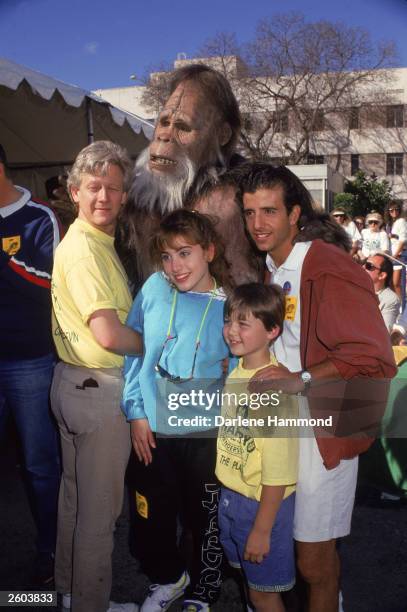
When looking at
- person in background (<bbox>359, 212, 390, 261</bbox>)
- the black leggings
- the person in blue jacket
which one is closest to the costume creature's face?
the person in blue jacket

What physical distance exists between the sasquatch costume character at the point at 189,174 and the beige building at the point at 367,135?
2158 cm

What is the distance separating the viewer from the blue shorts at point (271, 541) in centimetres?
171

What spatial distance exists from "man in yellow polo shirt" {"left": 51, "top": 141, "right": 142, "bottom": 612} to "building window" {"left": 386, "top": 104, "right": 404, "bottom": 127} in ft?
101

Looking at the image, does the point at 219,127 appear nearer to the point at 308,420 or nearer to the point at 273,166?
the point at 273,166

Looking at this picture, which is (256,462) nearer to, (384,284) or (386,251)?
(384,284)

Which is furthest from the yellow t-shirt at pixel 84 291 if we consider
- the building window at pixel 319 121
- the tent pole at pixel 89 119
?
the building window at pixel 319 121

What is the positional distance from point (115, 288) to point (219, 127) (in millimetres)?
951

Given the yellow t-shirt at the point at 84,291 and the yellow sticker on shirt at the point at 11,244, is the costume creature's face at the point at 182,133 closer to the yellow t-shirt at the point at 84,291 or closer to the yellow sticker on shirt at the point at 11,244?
the yellow t-shirt at the point at 84,291

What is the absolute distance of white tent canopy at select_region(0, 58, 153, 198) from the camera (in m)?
4.99

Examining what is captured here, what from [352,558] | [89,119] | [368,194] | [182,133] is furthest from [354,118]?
[352,558]

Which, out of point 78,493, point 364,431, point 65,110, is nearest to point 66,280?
point 78,493

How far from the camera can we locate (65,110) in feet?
19.2

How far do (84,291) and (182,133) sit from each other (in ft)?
2.98

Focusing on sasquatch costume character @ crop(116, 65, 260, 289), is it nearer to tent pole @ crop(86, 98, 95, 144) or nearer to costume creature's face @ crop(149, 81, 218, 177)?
costume creature's face @ crop(149, 81, 218, 177)
